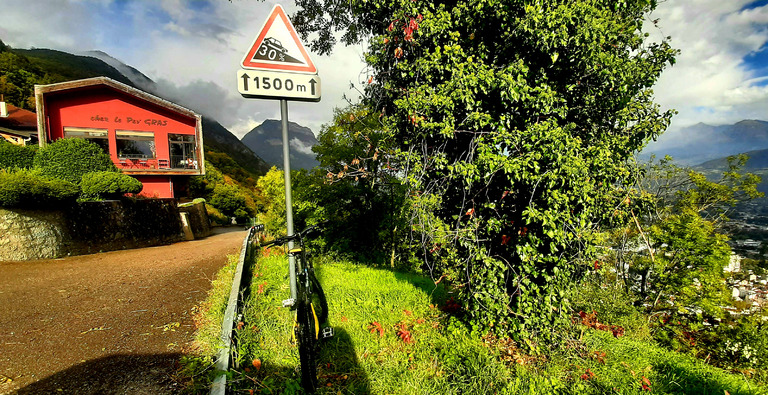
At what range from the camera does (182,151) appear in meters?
19.3

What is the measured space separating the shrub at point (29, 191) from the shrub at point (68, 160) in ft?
17.4

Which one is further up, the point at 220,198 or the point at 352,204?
the point at 220,198

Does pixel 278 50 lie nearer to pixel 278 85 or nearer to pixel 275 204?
pixel 278 85

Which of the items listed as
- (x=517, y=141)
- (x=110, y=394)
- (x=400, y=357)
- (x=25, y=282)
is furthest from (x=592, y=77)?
(x=25, y=282)

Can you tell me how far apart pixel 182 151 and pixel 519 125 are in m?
22.2

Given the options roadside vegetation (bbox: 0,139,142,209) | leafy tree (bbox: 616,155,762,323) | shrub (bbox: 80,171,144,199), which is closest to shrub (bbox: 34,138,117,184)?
roadside vegetation (bbox: 0,139,142,209)

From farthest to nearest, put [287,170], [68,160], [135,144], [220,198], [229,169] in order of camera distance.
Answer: [229,169] < [220,198] < [135,144] < [68,160] < [287,170]

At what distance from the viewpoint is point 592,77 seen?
140 inches

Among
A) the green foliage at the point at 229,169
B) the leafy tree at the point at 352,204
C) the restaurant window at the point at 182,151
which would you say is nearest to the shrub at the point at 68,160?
the restaurant window at the point at 182,151

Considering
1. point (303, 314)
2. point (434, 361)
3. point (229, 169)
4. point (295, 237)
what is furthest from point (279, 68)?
point (229, 169)

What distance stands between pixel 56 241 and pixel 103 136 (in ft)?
40.2

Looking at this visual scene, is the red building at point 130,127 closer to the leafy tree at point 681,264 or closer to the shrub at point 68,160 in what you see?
the shrub at point 68,160

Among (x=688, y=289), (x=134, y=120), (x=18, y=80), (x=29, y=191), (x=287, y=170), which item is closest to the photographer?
(x=287, y=170)

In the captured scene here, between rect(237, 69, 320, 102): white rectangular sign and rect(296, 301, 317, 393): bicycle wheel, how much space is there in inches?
78.6
